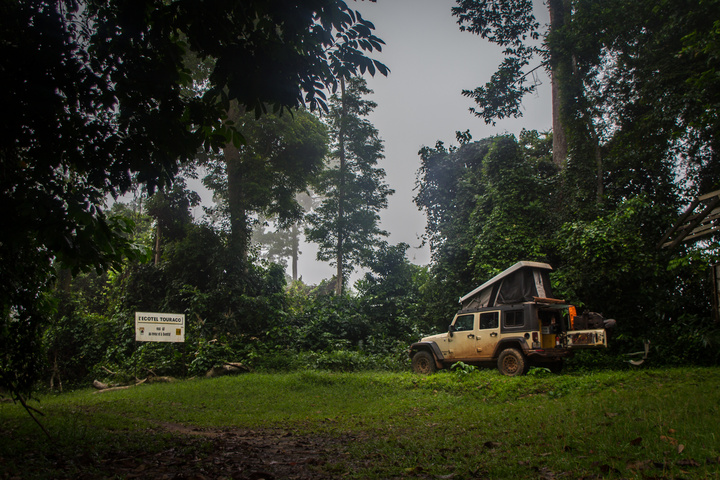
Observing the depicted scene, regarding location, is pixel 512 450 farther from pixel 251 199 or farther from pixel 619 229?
pixel 251 199

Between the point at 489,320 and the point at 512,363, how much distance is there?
4.64ft

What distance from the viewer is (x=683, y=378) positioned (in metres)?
9.41

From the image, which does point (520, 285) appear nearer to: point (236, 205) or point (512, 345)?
point (512, 345)

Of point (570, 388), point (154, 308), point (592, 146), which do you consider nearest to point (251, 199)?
point (154, 308)

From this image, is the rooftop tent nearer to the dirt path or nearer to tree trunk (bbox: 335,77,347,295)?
the dirt path

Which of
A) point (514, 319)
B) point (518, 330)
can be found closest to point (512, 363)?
point (518, 330)

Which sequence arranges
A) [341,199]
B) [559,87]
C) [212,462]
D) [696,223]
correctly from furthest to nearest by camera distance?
[341,199] → [559,87] → [696,223] → [212,462]

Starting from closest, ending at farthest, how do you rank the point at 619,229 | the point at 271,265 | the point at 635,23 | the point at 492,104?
the point at 619,229 < the point at 635,23 < the point at 492,104 < the point at 271,265

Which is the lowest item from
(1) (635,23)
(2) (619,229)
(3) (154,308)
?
(3) (154,308)

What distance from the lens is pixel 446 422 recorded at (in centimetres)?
761

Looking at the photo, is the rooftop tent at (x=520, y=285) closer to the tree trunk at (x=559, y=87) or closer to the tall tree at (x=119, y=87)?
the tree trunk at (x=559, y=87)

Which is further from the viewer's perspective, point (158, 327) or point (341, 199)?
point (341, 199)

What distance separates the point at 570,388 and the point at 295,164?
19.1 metres

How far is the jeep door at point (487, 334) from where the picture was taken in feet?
42.3
